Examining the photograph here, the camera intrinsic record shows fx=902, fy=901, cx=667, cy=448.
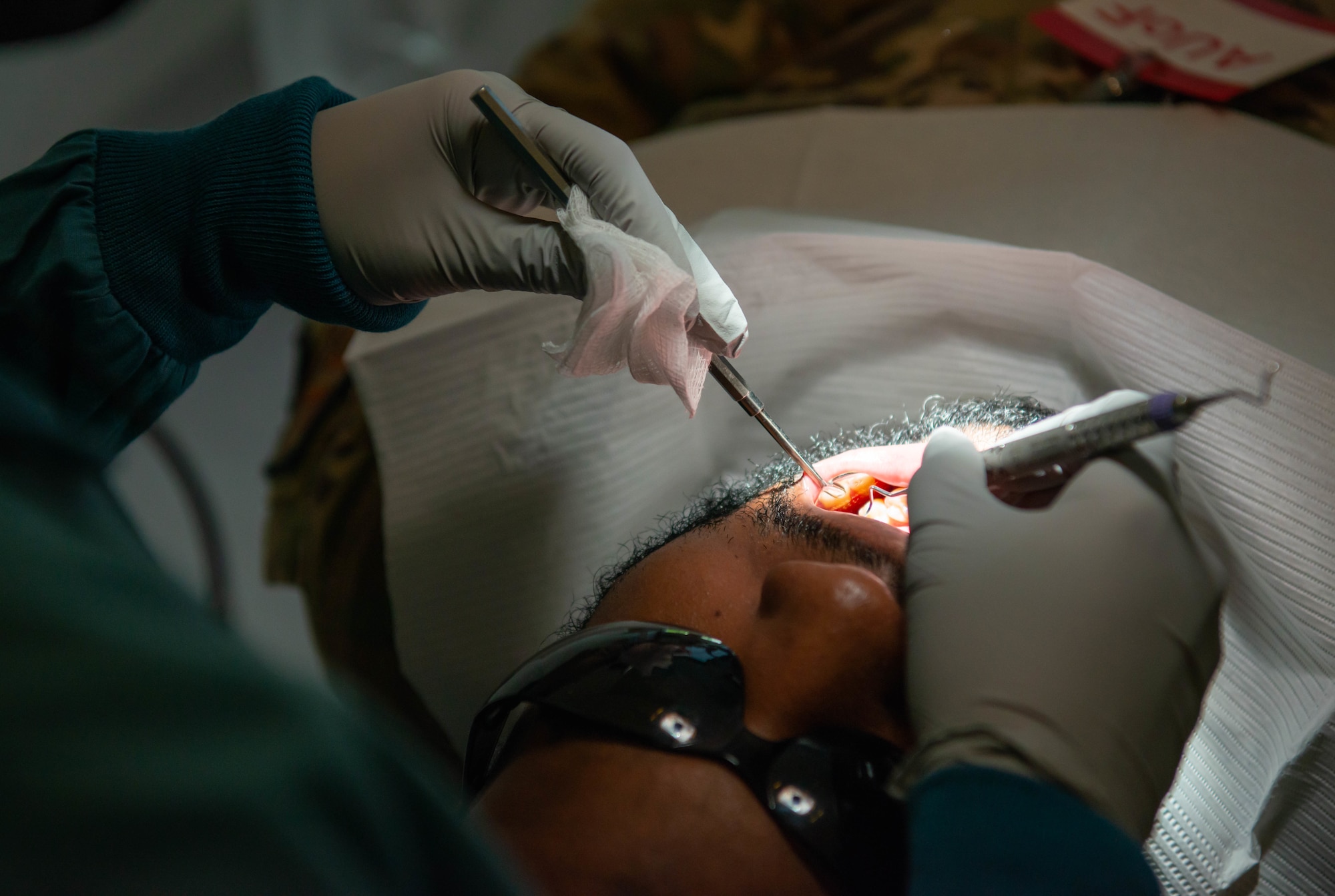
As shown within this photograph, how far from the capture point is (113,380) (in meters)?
0.83

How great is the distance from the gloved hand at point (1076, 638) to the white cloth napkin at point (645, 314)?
267 mm

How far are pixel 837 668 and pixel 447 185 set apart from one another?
56 cm

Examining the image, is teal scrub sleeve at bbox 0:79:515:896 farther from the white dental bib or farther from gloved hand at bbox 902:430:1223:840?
the white dental bib

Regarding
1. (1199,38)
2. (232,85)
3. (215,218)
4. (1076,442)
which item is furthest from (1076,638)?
(232,85)

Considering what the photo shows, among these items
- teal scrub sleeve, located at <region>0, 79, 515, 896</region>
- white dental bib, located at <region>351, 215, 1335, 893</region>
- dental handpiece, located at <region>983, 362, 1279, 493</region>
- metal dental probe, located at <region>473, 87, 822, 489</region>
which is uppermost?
metal dental probe, located at <region>473, 87, 822, 489</region>

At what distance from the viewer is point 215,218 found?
2.73 feet

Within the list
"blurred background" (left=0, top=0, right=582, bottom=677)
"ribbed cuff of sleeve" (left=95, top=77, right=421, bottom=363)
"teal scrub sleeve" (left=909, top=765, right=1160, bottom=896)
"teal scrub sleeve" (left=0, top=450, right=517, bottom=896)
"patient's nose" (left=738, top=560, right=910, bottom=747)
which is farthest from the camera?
"blurred background" (left=0, top=0, right=582, bottom=677)

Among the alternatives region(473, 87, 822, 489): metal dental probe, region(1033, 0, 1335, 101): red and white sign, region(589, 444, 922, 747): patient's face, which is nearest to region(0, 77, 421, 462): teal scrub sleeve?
region(473, 87, 822, 489): metal dental probe

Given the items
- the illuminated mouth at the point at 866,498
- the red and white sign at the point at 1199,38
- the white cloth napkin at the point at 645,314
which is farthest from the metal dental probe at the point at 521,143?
the red and white sign at the point at 1199,38

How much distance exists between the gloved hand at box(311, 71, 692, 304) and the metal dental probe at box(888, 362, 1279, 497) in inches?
13.0

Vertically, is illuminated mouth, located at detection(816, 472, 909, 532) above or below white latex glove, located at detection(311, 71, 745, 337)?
below

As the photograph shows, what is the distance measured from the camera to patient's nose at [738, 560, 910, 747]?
722 millimetres

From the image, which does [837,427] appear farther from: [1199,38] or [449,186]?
[1199,38]

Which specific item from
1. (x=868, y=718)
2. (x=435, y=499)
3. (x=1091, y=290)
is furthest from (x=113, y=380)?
(x=1091, y=290)
